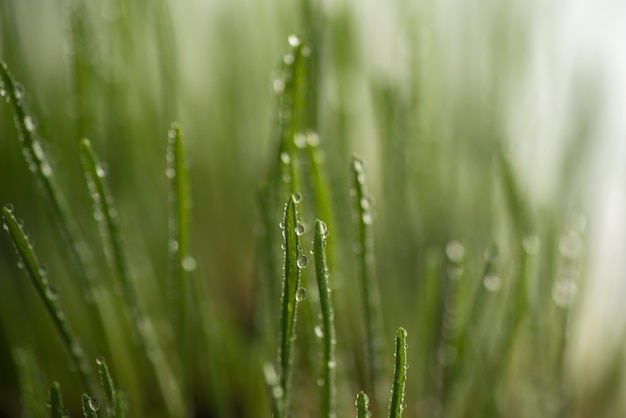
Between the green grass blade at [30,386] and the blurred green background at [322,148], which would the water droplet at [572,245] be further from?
the green grass blade at [30,386]

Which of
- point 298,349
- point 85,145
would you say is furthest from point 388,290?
point 85,145

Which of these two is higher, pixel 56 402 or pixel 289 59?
pixel 289 59

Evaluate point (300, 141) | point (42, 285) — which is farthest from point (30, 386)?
point (300, 141)

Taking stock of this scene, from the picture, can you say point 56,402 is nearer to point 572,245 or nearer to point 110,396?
point 110,396

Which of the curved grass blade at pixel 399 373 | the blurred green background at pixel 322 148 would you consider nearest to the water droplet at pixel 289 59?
the blurred green background at pixel 322 148

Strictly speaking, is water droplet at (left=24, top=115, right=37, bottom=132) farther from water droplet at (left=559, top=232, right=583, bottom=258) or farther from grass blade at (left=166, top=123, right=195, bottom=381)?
water droplet at (left=559, top=232, right=583, bottom=258)

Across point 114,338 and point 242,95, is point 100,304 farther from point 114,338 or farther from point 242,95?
point 242,95
